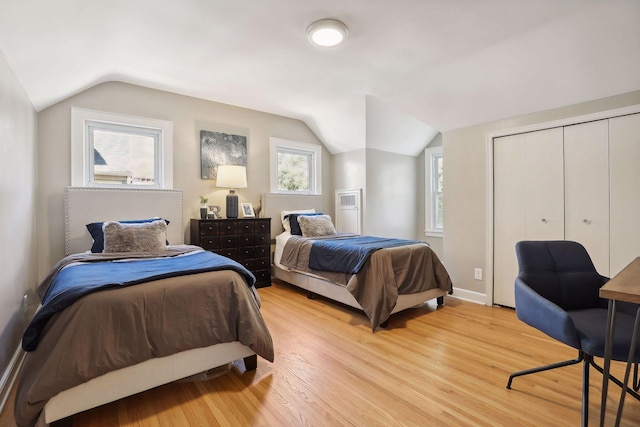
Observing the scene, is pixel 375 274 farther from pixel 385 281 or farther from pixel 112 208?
pixel 112 208

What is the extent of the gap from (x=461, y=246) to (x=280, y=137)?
10.0 ft

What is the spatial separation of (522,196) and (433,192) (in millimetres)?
2119

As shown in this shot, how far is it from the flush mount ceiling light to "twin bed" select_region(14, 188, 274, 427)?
1903 mm

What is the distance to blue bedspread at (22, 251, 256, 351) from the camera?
1.52 metres

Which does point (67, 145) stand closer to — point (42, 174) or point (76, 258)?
point (42, 174)

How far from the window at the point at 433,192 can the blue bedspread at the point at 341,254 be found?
2143 millimetres

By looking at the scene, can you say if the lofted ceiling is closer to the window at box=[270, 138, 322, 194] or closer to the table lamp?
the table lamp

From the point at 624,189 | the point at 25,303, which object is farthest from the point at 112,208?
the point at 624,189

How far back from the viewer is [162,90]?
3.86 m

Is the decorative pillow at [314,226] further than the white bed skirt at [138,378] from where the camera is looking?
Yes

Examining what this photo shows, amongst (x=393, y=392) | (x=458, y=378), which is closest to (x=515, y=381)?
(x=458, y=378)

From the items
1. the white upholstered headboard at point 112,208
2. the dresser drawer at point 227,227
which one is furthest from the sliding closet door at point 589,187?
the white upholstered headboard at point 112,208

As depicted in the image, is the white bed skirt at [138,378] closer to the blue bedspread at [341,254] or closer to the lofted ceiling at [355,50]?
the blue bedspread at [341,254]

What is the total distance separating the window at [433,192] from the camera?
5309 millimetres
